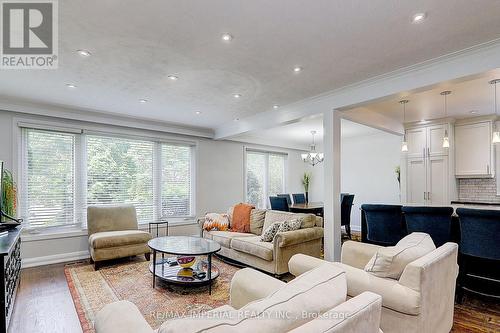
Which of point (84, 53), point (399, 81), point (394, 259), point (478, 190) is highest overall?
point (84, 53)

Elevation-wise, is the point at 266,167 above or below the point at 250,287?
above

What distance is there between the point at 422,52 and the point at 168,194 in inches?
203

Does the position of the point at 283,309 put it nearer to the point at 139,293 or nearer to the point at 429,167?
the point at 139,293

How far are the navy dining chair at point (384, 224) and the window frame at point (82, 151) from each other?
3.91 metres

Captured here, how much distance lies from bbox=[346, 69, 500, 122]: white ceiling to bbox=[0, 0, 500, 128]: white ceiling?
918 mm

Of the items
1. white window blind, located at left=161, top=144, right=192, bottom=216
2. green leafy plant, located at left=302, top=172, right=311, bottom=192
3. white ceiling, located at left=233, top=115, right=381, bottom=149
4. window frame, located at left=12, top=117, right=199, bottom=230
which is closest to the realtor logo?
window frame, located at left=12, top=117, right=199, bottom=230

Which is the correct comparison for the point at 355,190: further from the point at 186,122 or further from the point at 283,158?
the point at 186,122

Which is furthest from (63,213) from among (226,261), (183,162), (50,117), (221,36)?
(221,36)

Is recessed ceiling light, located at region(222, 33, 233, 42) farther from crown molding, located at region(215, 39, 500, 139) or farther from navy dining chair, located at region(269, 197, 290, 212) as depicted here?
navy dining chair, located at region(269, 197, 290, 212)

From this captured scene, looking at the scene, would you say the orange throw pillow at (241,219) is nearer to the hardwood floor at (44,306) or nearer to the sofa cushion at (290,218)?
the sofa cushion at (290,218)

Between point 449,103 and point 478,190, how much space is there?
7.29 feet

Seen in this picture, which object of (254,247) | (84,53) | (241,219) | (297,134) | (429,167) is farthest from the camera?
(297,134)

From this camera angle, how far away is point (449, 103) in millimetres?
4527

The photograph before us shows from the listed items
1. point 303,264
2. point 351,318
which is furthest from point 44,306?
point 351,318
